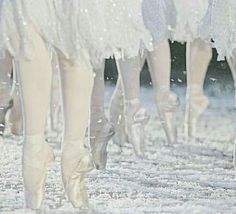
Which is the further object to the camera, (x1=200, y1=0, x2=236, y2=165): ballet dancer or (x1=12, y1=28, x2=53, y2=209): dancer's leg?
(x1=200, y1=0, x2=236, y2=165): ballet dancer

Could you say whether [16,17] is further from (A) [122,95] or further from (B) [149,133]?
(B) [149,133]

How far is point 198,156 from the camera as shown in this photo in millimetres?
2479

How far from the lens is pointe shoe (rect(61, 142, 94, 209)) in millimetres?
1695

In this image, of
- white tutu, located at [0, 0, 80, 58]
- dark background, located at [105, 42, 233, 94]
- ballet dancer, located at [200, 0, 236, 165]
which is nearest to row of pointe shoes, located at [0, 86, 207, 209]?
white tutu, located at [0, 0, 80, 58]

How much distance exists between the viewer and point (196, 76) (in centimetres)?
272

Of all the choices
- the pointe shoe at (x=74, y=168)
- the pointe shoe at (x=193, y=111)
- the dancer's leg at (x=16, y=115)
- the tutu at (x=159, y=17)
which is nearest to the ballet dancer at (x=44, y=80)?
the pointe shoe at (x=74, y=168)

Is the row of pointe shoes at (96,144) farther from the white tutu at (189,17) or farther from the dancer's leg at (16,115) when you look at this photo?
the white tutu at (189,17)

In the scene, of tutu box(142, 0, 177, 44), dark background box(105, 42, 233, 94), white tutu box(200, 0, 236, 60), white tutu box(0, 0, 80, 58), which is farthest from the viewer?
dark background box(105, 42, 233, 94)

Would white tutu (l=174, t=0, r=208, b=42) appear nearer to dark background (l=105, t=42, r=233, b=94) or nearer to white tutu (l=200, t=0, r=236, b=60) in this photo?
white tutu (l=200, t=0, r=236, b=60)

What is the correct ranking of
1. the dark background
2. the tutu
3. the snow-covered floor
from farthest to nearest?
the dark background < the tutu < the snow-covered floor

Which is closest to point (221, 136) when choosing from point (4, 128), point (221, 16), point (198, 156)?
point (198, 156)

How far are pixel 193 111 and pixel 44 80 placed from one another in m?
1.11

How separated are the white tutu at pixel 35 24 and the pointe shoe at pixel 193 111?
1.10 m

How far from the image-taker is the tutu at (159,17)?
2158 millimetres
